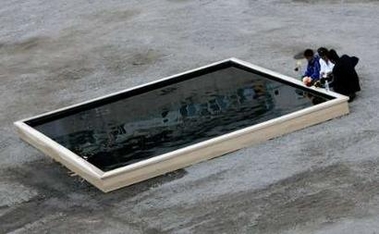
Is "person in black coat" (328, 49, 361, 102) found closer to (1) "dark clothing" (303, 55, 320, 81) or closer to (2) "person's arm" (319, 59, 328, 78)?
(2) "person's arm" (319, 59, 328, 78)

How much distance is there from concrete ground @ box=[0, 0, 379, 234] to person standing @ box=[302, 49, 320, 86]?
0.61 metres

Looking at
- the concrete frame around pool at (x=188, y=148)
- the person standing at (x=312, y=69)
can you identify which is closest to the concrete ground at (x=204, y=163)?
the concrete frame around pool at (x=188, y=148)

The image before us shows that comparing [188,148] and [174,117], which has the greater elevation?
[188,148]

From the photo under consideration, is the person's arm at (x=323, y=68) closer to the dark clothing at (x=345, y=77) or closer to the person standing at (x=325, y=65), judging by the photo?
the person standing at (x=325, y=65)

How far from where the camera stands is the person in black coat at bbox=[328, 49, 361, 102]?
10828 millimetres

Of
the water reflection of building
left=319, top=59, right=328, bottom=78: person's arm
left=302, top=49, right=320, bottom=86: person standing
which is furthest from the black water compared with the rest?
left=319, top=59, right=328, bottom=78: person's arm

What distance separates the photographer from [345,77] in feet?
35.6

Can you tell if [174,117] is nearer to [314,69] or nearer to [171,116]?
[171,116]

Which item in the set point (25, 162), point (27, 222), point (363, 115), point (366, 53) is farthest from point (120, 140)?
point (366, 53)

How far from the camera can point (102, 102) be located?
12062mm

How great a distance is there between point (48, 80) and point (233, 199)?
5847mm

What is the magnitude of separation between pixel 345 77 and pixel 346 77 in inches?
0.5

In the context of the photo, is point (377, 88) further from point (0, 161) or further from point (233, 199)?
point (0, 161)

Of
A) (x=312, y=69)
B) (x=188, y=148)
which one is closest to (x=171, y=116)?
(x=188, y=148)
